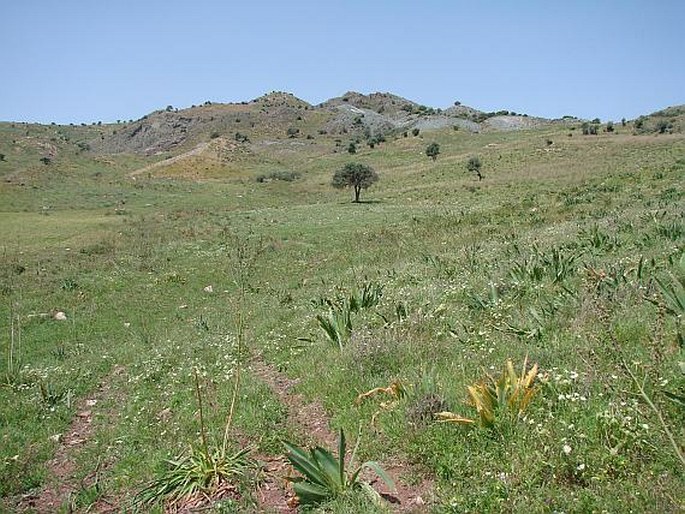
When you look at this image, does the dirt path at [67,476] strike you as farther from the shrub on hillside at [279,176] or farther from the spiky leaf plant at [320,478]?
the shrub on hillside at [279,176]

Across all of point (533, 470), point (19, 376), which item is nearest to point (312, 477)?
point (533, 470)

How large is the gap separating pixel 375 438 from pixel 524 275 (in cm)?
516

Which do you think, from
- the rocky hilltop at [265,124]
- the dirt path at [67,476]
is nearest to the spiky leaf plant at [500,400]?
the dirt path at [67,476]

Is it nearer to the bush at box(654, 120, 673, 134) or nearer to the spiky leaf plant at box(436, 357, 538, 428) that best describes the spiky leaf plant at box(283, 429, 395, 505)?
the spiky leaf plant at box(436, 357, 538, 428)

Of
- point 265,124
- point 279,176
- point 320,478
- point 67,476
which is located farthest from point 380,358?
point 265,124

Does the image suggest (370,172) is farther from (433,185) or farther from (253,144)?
(253,144)

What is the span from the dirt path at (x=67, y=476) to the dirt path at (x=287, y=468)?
1756 millimetres

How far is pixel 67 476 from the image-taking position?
21.2 ft

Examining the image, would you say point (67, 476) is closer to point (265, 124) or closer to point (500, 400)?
point (500, 400)

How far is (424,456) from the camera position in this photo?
4.68 m

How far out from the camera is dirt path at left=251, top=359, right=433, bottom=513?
4285 millimetres

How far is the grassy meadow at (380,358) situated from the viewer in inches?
161

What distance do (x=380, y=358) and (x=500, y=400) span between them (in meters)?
2.42

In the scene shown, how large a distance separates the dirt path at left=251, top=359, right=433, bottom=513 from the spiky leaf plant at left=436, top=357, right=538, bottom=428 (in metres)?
0.62
